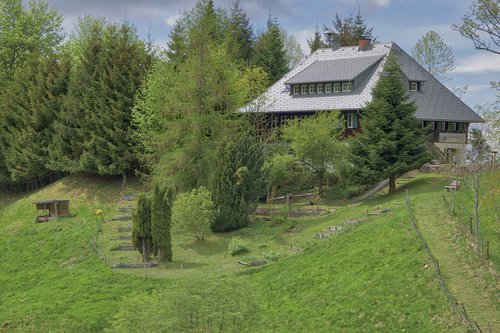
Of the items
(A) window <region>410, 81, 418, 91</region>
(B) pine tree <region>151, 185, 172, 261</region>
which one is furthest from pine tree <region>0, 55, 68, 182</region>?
(A) window <region>410, 81, 418, 91</region>

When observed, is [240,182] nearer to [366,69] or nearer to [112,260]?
[112,260]

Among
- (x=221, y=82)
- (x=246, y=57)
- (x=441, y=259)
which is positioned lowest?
(x=441, y=259)

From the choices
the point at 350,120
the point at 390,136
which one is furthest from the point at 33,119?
the point at 390,136

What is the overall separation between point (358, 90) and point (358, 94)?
2.02 ft

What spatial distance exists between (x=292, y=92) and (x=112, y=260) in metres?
24.9

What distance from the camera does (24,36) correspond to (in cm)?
6288

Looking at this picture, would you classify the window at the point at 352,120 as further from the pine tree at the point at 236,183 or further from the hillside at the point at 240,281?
the pine tree at the point at 236,183

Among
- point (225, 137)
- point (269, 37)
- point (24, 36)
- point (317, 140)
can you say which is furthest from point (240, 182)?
point (24, 36)

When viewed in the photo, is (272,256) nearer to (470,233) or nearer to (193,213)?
(193,213)

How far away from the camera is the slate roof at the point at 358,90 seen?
4434cm

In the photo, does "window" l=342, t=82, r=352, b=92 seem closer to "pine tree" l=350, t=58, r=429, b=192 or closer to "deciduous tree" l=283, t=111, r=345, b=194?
"deciduous tree" l=283, t=111, r=345, b=194

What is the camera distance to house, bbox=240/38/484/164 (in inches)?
1746

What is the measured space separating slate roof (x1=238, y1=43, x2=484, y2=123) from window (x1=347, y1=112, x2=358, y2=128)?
0.74 m

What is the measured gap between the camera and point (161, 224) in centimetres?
2953
